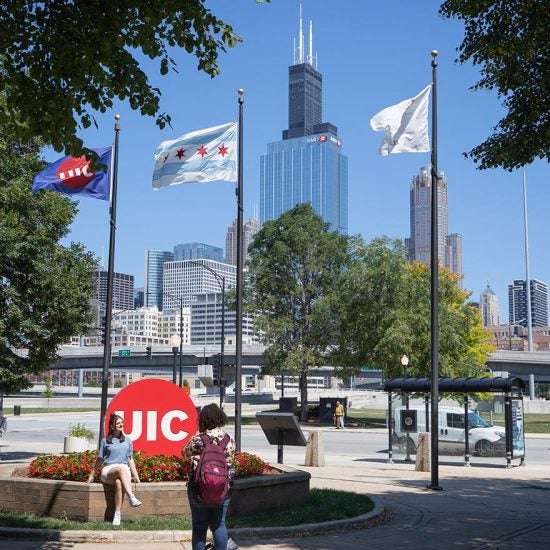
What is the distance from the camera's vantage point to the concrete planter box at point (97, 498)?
1096 centimetres

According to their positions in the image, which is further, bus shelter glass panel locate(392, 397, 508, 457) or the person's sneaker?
bus shelter glass panel locate(392, 397, 508, 457)

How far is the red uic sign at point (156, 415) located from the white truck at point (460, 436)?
13.2 m

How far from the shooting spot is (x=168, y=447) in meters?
12.7

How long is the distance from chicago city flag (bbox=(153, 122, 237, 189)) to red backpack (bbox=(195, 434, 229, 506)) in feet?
37.5

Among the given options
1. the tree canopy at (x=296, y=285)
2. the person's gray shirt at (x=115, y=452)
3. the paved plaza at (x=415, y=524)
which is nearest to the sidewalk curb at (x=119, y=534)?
the paved plaza at (x=415, y=524)

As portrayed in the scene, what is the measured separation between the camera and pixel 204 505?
7.48m

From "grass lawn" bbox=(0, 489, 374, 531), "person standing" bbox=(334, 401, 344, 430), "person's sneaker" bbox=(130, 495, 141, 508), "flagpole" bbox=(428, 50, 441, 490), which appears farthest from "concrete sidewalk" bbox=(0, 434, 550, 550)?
"person standing" bbox=(334, 401, 344, 430)

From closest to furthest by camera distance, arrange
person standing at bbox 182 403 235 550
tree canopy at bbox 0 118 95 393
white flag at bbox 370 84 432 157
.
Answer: person standing at bbox 182 403 235 550 < white flag at bbox 370 84 432 157 < tree canopy at bbox 0 118 95 393

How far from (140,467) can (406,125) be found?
9.85 metres

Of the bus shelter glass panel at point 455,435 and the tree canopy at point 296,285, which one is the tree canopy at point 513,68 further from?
the tree canopy at point 296,285

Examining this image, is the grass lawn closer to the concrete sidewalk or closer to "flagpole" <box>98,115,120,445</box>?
the concrete sidewalk

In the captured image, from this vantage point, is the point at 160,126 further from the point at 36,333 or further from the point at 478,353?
the point at 478,353

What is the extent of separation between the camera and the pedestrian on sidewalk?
1071 cm

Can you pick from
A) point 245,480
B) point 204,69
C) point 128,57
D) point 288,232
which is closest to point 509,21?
point 204,69
